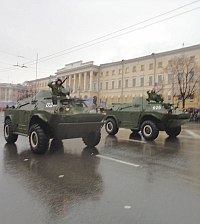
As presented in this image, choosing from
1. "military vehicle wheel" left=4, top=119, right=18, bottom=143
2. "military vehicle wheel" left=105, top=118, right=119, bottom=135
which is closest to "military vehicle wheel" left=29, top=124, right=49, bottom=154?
"military vehicle wheel" left=4, top=119, right=18, bottom=143

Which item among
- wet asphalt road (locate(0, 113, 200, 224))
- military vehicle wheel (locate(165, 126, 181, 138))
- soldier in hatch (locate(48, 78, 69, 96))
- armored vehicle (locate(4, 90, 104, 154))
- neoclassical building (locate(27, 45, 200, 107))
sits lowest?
wet asphalt road (locate(0, 113, 200, 224))

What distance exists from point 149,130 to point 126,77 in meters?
49.7

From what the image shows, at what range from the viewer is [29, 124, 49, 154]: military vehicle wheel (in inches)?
275

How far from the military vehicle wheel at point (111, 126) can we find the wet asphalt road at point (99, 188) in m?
4.85

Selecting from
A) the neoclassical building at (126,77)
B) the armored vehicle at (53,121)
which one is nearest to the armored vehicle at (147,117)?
the armored vehicle at (53,121)

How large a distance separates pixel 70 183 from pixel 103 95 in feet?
204

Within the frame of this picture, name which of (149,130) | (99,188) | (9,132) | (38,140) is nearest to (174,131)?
(149,130)

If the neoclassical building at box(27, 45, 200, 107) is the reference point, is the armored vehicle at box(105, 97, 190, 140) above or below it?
below

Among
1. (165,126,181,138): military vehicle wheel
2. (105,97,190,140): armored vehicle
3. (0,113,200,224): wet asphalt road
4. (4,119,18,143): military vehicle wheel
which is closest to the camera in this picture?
(0,113,200,224): wet asphalt road

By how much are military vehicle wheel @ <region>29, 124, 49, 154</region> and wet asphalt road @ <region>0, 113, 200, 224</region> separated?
24 centimetres

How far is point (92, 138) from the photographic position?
832 centimetres

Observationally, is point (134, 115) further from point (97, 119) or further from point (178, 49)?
point (178, 49)

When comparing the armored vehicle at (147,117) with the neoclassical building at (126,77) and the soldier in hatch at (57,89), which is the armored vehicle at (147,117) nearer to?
the soldier in hatch at (57,89)

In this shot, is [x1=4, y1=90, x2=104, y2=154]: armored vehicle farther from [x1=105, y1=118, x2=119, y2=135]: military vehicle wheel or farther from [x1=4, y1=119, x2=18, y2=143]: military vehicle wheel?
[x1=105, y1=118, x2=119, y2=135]: military vehicle wheel
